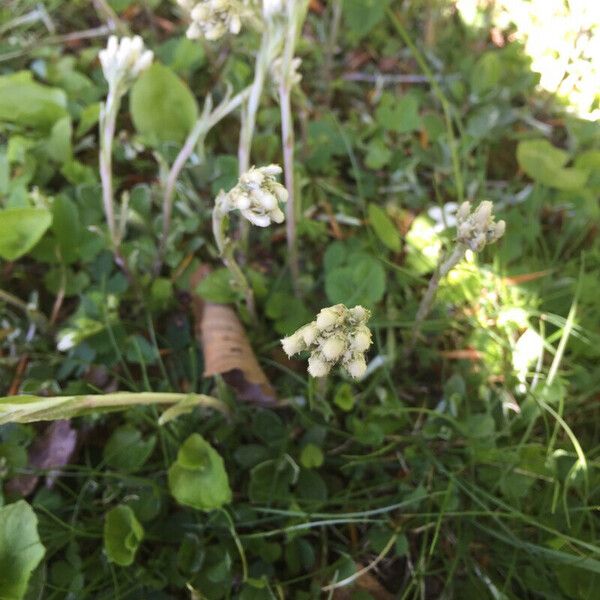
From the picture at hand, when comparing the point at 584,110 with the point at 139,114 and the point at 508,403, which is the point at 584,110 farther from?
the point at 139,114

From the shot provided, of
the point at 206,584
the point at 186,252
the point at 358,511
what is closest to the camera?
the point at 206,584

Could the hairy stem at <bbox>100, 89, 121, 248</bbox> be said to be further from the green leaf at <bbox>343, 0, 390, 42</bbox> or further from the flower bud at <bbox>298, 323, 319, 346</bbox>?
the green leaf at <bbox>343, 0, 390, 42</bbox>

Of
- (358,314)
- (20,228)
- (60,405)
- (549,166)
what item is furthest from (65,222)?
(549,166)

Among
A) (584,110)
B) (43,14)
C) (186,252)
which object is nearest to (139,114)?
(186,252)

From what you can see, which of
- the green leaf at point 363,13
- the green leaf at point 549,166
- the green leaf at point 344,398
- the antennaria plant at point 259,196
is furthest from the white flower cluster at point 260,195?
the green leaf at point 363,13

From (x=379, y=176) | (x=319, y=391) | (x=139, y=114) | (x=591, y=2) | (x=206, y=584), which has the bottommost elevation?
(x=206, y=584)

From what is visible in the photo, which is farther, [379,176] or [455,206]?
[379,176]

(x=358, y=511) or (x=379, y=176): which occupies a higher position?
(x=379, y=176)
